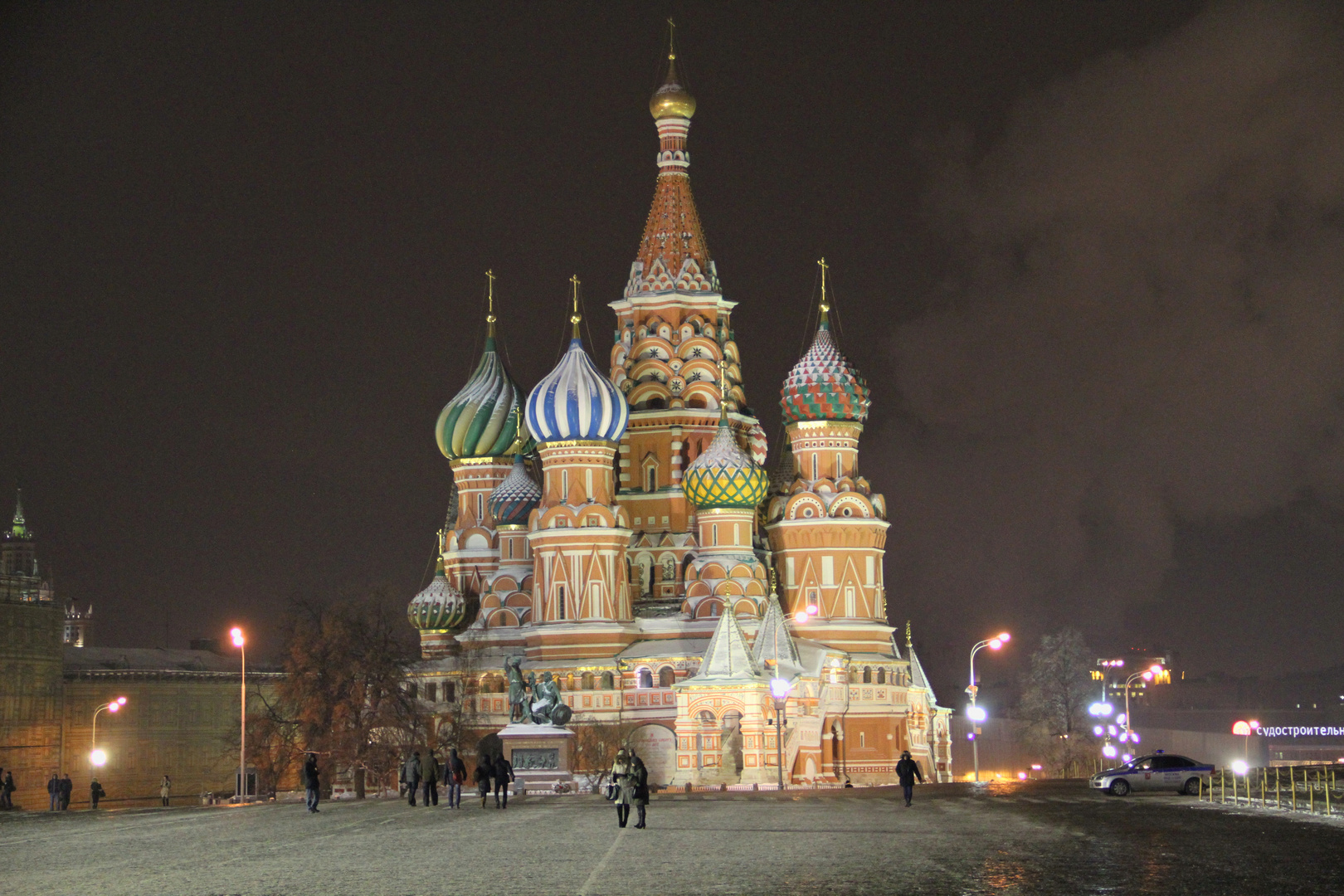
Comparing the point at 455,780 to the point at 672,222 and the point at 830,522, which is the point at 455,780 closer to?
the point at 830,522

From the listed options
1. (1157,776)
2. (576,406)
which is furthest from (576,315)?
(1157,776)

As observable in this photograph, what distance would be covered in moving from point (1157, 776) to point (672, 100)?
3640cm

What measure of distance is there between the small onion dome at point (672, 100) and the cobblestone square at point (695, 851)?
39.2 m

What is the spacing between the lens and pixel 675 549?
219ft

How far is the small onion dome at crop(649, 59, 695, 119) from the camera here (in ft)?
233

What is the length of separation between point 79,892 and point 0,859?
18.5ft

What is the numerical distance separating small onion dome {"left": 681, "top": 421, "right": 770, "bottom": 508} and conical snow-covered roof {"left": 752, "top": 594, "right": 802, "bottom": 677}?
530 cm

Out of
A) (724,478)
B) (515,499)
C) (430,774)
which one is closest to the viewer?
(430,774)

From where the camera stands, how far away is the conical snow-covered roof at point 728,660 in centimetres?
5647

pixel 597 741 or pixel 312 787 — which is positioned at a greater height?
pixel 597 741

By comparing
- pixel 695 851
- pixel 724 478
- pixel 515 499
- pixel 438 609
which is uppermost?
pixel 724 478

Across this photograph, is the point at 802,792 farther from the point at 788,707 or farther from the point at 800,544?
the point at 800,544

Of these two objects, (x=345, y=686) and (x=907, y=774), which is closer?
(x=907, y=774)

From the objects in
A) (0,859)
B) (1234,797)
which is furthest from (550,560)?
(0,859)
